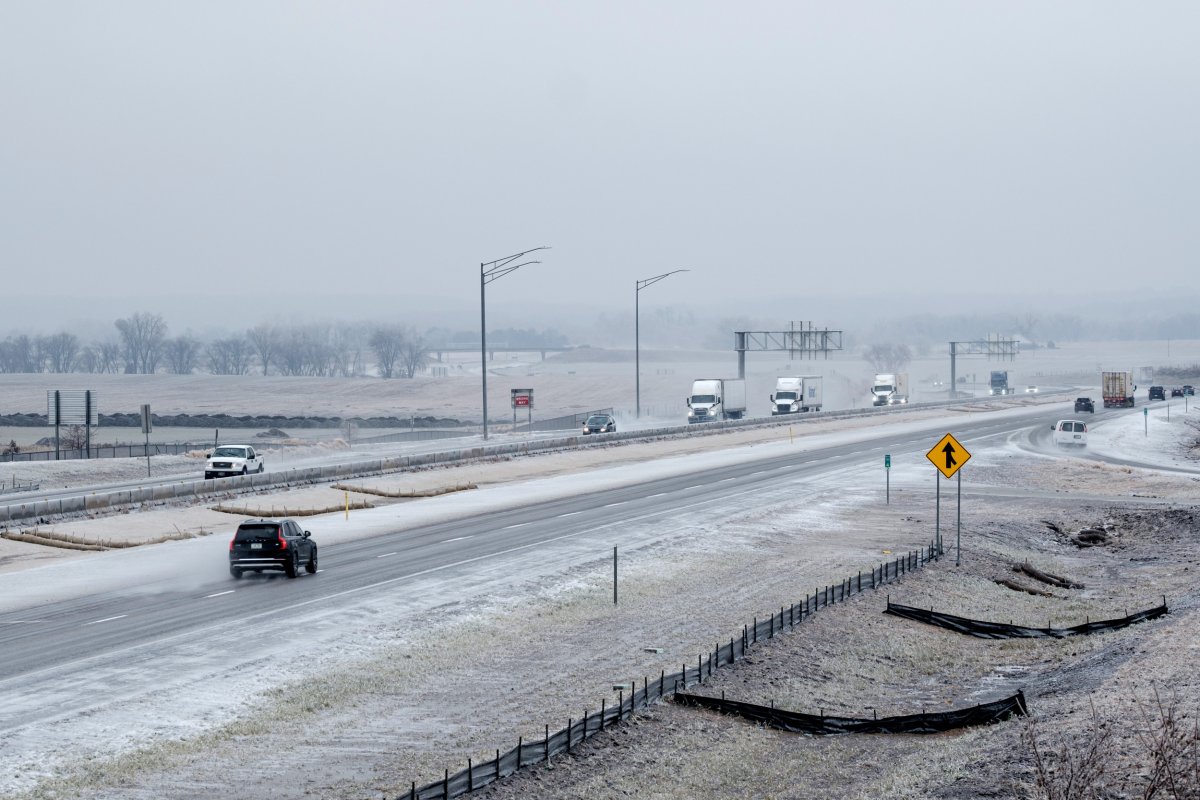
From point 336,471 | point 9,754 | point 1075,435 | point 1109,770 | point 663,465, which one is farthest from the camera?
point 1075,435

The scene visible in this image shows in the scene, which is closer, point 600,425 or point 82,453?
point 82,453

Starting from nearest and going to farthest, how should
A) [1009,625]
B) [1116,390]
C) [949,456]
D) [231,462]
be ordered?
[1009,625] < [949,456] < [231,462] < [1116,390]

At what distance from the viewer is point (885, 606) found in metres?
29.8

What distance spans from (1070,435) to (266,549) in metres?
62.7

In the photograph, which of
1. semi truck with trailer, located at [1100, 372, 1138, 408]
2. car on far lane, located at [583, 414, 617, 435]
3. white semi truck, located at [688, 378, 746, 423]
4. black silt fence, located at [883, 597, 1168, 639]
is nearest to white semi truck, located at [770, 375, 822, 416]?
white semi truck, located at [688, 378, 746, 423]

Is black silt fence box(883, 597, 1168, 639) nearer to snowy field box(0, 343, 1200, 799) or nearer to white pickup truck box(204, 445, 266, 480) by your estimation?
snowy field box(0, 343, 1200, 799)

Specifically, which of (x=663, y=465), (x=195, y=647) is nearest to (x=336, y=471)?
(x=663, y=465)

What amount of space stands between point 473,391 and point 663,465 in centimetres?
13070

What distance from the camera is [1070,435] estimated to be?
270 feet

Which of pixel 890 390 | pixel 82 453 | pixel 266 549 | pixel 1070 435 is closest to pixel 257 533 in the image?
pixel 266 549

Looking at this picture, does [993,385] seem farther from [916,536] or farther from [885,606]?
[885,606]

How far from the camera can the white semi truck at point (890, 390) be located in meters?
141

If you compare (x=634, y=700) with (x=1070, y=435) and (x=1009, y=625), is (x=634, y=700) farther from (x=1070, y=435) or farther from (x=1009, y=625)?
(x=1070, y=435)

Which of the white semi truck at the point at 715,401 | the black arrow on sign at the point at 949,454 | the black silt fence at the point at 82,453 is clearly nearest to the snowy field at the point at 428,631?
the black arrow on sign at the point at 949,454
